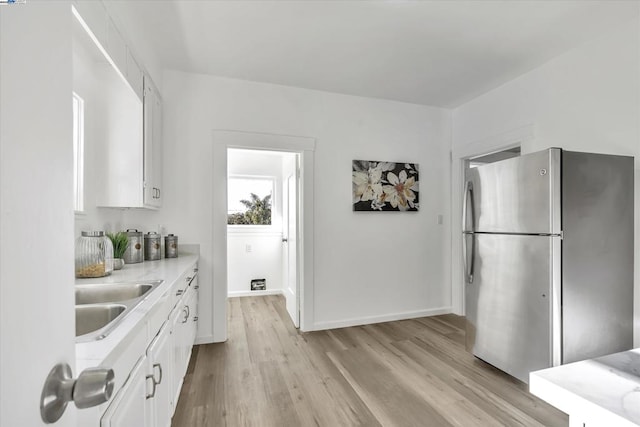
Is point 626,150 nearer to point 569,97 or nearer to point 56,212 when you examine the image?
point 569,97

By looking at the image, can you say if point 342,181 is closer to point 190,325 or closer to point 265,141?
point 265,141

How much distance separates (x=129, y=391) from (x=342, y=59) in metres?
2.77

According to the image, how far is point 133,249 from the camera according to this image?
244 centimetres

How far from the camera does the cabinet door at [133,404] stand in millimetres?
896

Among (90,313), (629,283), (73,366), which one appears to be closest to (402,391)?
(629,283)

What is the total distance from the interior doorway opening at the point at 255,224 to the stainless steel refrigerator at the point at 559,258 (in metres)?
3.17

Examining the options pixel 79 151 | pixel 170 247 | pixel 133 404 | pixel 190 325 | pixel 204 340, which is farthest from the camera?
pixel 204 340

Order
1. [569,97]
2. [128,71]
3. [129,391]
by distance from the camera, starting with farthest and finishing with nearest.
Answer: [569,97], [128,71], [129,391]

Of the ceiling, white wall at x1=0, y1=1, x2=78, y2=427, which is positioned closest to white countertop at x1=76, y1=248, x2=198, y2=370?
white wall at x1=0, y1=1, x2=78, y2=427

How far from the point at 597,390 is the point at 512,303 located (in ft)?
5.97

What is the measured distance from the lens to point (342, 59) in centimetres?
283

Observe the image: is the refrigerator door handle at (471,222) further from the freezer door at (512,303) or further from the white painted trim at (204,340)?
the white painted trim at (204,340)

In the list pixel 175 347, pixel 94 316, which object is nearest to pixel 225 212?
pixel 175 347

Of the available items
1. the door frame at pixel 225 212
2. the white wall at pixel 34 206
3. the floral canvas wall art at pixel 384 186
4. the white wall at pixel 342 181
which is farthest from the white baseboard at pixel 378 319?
the white wall at pixel 34 206
